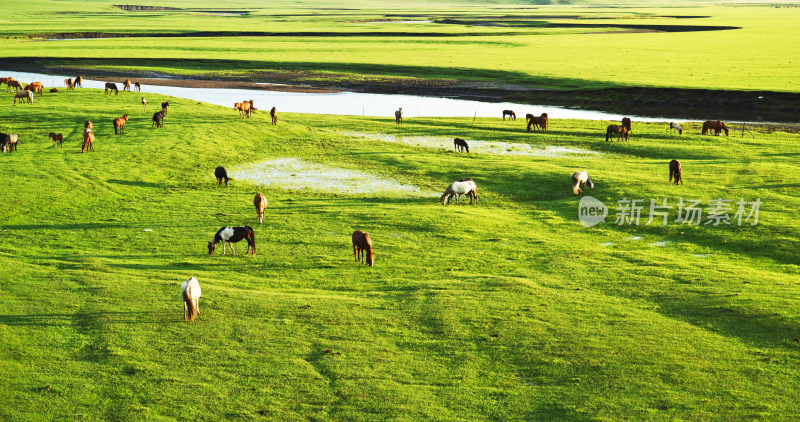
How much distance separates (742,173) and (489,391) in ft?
98.8

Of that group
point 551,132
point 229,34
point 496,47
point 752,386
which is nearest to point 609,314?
point 752,386

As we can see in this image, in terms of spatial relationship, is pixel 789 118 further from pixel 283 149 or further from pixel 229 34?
pixel 229 34

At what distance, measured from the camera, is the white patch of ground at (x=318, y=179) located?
3822 cm

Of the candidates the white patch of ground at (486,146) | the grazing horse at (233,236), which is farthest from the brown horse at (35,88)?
the grazing horse at (233,236)

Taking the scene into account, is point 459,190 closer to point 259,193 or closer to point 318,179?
point 318,179

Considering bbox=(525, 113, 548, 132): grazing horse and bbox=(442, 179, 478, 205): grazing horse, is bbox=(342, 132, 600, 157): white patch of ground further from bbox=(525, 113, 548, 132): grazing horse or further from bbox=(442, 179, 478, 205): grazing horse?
bbox=(442, 179, 478, 205): grazing horse

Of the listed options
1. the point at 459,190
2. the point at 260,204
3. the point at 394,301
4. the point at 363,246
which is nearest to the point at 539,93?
the point at 459,190

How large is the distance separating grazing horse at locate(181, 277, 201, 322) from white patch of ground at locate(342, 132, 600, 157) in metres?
31.6

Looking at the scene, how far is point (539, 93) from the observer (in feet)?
270

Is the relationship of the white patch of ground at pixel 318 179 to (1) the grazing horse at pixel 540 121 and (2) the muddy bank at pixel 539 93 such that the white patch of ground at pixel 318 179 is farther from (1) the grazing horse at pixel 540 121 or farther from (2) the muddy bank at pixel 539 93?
(2) the muddy bank at pixel 539 93

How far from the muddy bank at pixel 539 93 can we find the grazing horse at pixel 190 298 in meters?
61.0

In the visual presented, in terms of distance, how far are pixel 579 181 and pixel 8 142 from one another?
33.0m

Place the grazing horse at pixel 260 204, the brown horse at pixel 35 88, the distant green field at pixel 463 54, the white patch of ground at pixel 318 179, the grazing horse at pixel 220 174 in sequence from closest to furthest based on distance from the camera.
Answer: the grazing horse at pixel 260 204 < the grazing horse at pixel 220 174 < the white patch of ground at pixel 318 179 < the brown horse at pixel 35 88 < the distant green field at pixel 463 54

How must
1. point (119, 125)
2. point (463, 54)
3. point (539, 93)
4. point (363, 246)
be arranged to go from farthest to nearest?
point (463, 54) → point (539, 93) → point (119, 125) → point (363, 246)
